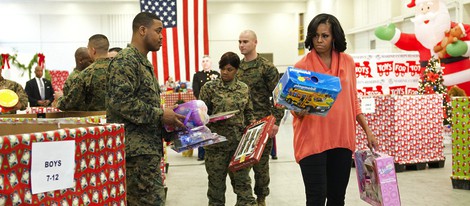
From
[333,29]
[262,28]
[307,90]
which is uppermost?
[262,28]

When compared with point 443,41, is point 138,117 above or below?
below

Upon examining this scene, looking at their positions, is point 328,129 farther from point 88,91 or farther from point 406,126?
point 406,126

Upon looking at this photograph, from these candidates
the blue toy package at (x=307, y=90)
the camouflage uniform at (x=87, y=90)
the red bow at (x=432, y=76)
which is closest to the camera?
the blue toy package at (x=307, y=90)

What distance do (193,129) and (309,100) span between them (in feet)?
2.06

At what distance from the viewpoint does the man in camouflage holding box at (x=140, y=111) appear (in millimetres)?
2572

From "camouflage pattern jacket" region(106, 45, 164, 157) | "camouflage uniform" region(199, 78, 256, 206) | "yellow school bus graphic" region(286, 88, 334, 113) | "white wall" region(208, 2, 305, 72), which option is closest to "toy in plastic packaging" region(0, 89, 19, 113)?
"camouflage uniform" region(199, 78, 256, 206)

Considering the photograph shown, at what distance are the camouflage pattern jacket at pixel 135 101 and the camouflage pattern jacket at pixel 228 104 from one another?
122cm

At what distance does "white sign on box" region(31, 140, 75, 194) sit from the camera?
1511mm

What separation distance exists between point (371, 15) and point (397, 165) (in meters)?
10.9

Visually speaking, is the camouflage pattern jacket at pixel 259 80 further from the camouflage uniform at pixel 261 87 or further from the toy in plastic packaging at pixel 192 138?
the toy in plastic packaging at pixel 192 138

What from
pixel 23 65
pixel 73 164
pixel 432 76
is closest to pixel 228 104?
pixel 73 164

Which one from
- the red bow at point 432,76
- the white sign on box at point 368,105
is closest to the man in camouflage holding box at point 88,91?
the white sign on box at point 368,105

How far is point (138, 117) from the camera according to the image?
2.58 m

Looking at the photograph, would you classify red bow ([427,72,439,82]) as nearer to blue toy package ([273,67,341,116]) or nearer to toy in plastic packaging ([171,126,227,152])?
blue toy package ([273,67,341,116])
